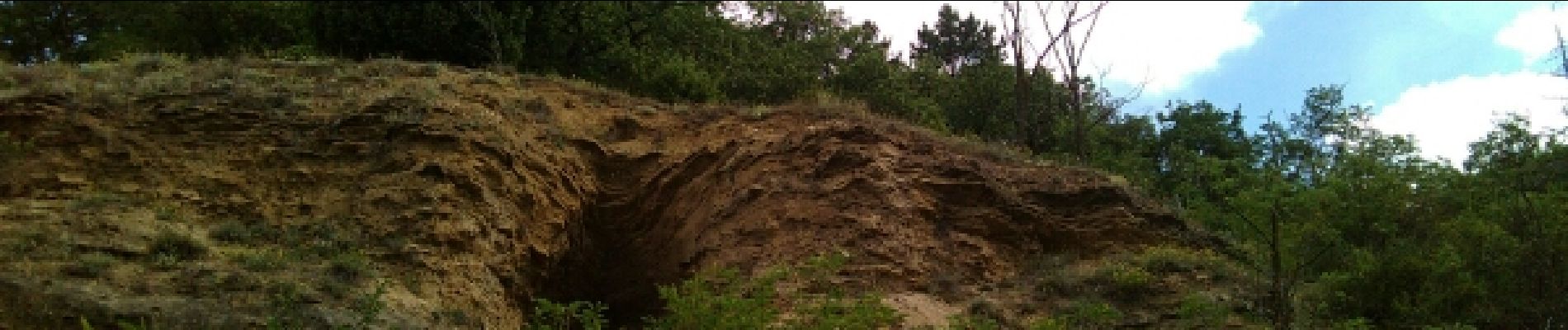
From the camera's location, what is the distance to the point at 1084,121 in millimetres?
29266

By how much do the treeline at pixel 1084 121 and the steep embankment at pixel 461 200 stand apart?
2926 mm

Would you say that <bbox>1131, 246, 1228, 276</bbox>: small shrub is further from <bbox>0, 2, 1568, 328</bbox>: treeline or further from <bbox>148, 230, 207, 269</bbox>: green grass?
<bbox>148, 230, 207, 269</bbox>: green grass

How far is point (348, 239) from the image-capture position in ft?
36.2

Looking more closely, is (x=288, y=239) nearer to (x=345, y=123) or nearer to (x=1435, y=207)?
(x=345, y=123)

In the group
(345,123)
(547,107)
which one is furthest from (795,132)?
(345,123)

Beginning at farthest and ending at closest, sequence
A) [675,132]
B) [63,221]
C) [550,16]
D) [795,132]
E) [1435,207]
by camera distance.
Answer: [550,16], [1435,207], [675,132], [795,132], [63,221]

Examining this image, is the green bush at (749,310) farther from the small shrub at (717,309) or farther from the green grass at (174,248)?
the green grass at (174,248)

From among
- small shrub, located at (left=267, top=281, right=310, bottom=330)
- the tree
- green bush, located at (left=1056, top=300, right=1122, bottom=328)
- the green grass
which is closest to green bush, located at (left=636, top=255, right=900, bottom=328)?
small shrub, located at (left=267, top=281, right=310, bottom=330)

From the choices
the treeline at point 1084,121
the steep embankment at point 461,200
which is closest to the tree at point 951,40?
the treeline at point 1084,121

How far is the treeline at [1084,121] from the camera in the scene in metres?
15.6

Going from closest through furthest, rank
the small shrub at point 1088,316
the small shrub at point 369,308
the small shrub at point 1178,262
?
the small shrub at point 369,308 → the small shrub at point 1088,316 → the small shrub at point 1178,262

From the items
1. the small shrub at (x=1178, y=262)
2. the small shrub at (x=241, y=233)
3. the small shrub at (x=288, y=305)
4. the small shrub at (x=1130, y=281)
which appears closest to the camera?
the small shrub at (x=288, y=305)

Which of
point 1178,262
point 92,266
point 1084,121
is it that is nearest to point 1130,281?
point 1178,262

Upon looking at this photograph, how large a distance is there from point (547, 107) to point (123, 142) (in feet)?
15.6
